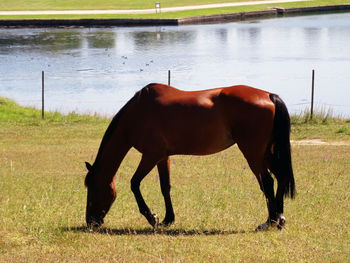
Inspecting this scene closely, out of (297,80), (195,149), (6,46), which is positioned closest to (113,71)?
(297,80)

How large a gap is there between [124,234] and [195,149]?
1.31 metres

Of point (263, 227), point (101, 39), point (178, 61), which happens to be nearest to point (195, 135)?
point (263, 227)

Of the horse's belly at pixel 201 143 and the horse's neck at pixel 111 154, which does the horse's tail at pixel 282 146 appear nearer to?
the horse's belly at pixel 201 143

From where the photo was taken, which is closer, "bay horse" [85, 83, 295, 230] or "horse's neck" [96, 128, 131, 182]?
"bay horse" [85, 83, 295, 230]

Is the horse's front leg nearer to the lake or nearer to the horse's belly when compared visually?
the horse's belly

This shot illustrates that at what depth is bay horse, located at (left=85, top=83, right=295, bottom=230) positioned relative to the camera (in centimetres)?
776

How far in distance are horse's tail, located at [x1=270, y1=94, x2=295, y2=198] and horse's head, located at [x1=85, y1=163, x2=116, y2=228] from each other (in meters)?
1.92

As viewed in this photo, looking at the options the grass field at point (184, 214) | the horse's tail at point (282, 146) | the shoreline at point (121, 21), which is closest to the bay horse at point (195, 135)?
the horse's tail at point (282, 146)

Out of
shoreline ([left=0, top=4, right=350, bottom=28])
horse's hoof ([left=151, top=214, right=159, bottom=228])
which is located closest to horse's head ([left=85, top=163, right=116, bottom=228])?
horse's hoof ([left=151, top=214, right=159, bottom=228])

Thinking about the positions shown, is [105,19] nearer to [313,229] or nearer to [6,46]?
[6,46]

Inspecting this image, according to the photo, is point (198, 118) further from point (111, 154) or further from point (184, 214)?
point (184, 214)

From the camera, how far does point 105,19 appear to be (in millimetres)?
58188

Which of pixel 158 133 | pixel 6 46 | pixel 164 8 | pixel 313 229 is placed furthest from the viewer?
pixel 164 8

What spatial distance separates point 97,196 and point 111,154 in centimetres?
51
